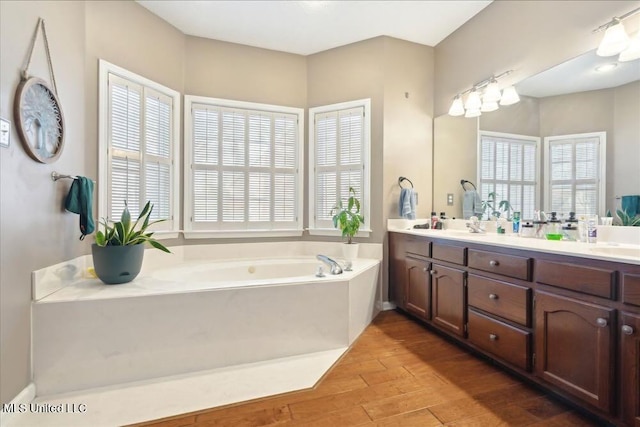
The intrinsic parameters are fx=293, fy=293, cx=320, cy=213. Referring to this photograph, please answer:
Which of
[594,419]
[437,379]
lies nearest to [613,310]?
[594,419]

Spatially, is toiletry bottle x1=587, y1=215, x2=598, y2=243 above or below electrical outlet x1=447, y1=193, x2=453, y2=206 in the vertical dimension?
below

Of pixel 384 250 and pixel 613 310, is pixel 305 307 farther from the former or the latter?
pixel 613 310

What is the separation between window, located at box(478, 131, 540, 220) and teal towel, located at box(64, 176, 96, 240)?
316 cm

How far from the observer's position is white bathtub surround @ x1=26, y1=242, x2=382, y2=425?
5.60 feet

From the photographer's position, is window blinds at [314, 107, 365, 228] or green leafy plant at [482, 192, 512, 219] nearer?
green leafy plant at [482, 192, 512, 219]

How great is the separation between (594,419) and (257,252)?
9.36 feet

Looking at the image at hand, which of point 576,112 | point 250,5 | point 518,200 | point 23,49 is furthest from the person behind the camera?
point 250,5

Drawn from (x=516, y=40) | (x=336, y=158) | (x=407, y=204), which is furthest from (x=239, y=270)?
(x=516, y=40)

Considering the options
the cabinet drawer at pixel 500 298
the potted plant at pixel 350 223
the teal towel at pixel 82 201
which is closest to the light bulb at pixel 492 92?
the potted plant at pixel 350 223

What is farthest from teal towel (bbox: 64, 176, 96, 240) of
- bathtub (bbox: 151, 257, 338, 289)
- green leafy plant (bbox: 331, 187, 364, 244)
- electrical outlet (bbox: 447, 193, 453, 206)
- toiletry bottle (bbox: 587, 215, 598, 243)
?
toiletry bottle (bbox: 587, 215, 598, 243)

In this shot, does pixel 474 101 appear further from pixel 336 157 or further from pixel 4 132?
pixel 4 132

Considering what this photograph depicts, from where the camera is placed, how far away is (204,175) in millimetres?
3150

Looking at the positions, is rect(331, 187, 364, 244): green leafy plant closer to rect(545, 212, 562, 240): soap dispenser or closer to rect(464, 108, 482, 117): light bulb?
rect(464, 108, 482, 117): light bulb

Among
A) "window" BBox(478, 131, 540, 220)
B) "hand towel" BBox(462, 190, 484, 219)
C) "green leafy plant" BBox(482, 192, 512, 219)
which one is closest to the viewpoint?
"window" BBox(478, 131, 540, 220)
